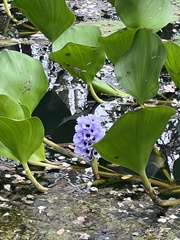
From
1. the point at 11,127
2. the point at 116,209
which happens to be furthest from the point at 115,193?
the point at 11,127

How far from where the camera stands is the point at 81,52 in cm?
195

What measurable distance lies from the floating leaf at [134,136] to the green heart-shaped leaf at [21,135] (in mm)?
182

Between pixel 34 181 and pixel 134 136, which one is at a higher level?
pixel 134 136

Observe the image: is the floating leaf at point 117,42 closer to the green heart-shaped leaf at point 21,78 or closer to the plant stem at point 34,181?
the green heart-shaped leaf at point 21,78

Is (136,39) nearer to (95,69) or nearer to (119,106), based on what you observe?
(95,69)

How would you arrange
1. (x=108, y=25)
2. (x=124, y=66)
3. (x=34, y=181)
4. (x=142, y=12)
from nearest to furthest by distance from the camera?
(x=34, y=181) → (x=124, y=66) → (x=142, y=12) → (x=108, y=25)

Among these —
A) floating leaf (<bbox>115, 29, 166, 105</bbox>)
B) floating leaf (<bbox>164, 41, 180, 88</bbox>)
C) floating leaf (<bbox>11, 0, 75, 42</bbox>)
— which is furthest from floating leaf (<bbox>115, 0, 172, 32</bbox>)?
floating leaf (<bbox>115, 29, 166, 105</bbox>)

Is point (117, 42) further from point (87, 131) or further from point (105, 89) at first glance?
point (87, 131)

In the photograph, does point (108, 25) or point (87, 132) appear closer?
point (87, 132)

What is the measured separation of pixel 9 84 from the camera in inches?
70.8

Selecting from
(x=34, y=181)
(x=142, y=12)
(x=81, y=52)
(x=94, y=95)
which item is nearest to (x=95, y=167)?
(x=34, y=181)

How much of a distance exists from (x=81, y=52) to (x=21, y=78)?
24 centimetres

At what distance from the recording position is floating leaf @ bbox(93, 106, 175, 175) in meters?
1.41

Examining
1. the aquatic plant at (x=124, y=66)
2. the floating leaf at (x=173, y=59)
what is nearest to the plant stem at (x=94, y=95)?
the aquatic plant at (x=124, y=66)
